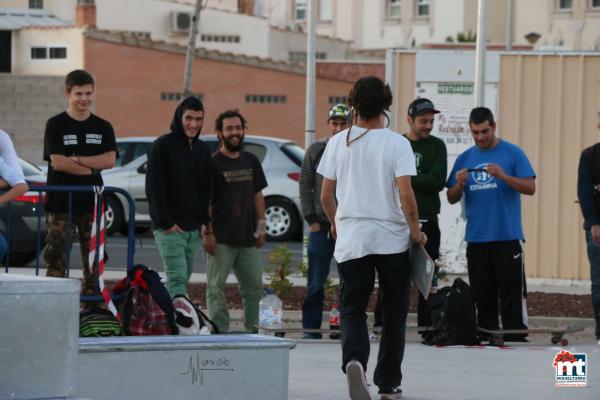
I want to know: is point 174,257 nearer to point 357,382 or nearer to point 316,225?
point 316,225

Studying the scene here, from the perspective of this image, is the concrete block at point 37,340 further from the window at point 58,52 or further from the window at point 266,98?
the window at point 58,52

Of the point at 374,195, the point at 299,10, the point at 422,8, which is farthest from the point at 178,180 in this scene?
the point at 299,10

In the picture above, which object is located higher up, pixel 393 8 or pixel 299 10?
A: pixel 299 10

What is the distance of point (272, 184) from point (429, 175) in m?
12.2

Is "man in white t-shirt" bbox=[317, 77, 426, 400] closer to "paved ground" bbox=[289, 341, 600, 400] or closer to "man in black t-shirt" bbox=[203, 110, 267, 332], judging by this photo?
"paved ground" bbox=[289, 341, 600, 400]

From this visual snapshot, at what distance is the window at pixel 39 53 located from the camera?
5244 centimetres

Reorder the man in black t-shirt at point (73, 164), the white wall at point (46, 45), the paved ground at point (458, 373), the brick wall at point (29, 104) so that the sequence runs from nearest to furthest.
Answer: the paved ground at point (458, 373) < the man in black t-shirt at point (73, 164) < the white wall at point (46, 45) < the brick wall at point (29, 104)

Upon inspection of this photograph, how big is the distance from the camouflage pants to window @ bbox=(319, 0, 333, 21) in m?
59.9

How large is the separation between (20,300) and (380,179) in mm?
2534

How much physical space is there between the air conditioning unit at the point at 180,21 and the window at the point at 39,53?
29.8 feet

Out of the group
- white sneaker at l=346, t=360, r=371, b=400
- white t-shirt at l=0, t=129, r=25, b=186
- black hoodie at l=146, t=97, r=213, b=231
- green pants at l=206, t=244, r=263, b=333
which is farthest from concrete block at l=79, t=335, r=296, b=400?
green pants at l=206, t=244, r=263, b=333

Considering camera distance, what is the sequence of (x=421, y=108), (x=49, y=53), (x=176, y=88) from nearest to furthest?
1. (x=421, y=108)
2. (x=176, y=88)
3. (x=49, y=53)

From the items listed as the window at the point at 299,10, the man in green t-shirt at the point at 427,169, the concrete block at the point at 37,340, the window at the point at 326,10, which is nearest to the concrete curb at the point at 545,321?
the man in green t-shirt at the point at 427,169

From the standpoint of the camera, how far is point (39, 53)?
53.1 metres
